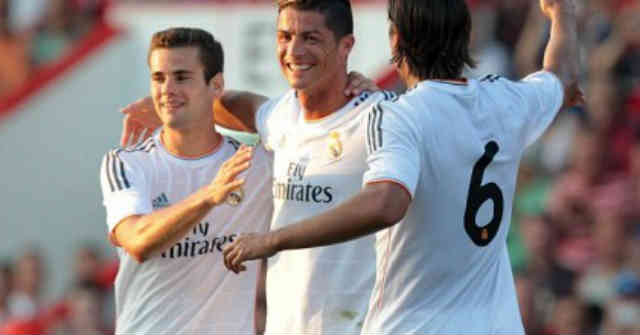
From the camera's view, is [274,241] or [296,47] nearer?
[274,241]

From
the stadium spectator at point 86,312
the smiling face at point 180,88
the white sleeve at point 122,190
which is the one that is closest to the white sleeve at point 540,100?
the smiling face at point 180,88

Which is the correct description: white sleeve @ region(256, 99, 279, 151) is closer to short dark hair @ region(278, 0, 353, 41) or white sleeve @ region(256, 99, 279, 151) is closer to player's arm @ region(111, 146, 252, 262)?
short dark hair @ region(278, 0, 353, 41)

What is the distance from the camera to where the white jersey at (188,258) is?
743cm

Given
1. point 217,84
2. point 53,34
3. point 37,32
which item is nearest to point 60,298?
point 53,34

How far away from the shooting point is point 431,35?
19.7ft

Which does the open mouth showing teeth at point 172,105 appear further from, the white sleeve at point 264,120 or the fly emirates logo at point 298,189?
the fly emirates logo at point 298,189

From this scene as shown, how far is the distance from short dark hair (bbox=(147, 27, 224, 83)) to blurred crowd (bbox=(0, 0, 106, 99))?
405 inches

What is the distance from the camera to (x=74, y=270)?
1647cm

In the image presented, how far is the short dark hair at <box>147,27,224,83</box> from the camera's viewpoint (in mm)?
7562

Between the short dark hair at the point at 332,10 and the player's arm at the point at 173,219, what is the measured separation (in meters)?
0.84

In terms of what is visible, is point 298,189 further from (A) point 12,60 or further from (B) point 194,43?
(A) point 12,60

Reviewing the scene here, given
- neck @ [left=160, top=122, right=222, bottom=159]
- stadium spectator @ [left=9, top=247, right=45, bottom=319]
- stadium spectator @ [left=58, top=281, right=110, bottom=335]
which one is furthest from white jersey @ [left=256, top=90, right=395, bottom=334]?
stadium spectator @ [left=9, top=247, right=45, bottom=319]

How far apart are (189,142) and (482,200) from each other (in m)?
2.01

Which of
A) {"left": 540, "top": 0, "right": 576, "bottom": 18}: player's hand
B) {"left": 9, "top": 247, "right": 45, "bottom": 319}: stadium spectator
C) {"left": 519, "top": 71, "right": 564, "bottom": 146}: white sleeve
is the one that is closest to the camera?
{"left": 519, "top": 71, "right": 564, "bottom": 146}: white sleeve
